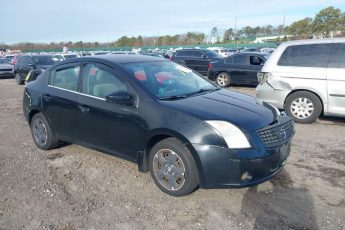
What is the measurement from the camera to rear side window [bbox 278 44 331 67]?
6.61 metres

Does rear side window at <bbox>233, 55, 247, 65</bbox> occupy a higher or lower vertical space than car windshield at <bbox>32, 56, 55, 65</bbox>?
higher

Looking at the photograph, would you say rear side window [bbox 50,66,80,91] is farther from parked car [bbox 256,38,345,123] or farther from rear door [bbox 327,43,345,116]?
rear door [bbox 327,43,345,116]

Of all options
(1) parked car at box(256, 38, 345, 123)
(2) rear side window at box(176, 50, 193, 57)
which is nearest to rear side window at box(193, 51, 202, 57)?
(2) rear side window at box(176, 50, 193, 57)

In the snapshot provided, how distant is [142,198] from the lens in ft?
12.2

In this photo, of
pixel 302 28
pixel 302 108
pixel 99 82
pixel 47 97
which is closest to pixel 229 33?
pixel 302 28

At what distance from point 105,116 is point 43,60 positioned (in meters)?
12.3

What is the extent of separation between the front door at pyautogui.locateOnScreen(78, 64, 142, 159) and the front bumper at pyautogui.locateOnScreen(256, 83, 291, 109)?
3910mm

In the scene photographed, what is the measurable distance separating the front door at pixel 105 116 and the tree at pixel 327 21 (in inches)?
2381

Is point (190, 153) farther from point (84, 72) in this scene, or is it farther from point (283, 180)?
point (84, 72)

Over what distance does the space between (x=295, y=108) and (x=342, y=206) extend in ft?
12.6

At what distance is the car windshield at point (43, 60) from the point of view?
48.4ft

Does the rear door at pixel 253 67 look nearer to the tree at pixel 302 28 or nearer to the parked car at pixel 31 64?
the parked car at pixel 31 64

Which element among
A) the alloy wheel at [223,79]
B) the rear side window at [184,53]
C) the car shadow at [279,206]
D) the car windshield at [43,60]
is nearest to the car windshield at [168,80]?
the car shadow at [279,206]

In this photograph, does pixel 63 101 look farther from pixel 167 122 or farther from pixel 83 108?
pixel 167 122
